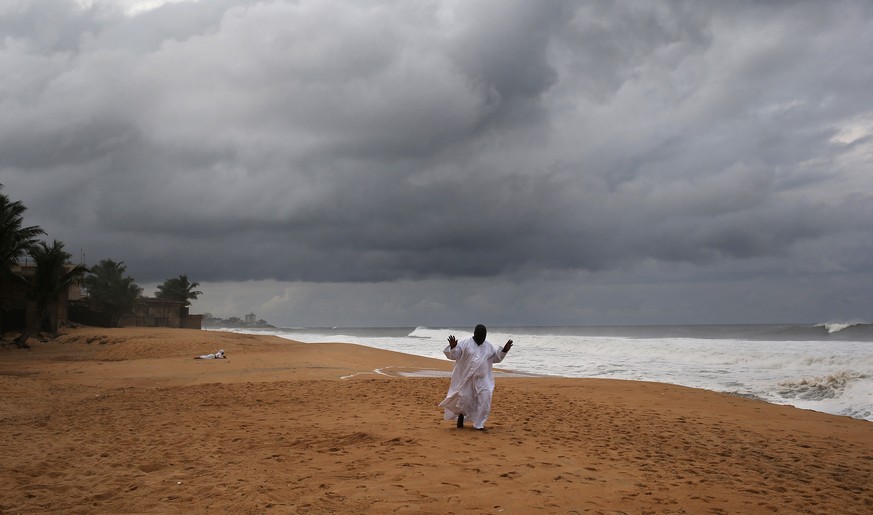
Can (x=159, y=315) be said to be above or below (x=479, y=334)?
below

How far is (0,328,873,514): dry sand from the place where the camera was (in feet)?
18.5

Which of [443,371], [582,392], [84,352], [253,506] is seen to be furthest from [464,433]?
[84,352]

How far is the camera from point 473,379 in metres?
9.02

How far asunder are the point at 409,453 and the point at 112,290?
5649cm

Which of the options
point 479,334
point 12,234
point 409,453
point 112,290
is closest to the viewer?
point 409,453

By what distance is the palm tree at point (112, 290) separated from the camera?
168 ft

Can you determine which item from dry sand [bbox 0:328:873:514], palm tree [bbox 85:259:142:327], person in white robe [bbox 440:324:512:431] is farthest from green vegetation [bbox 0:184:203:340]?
person in white robe [bbox 440:324:512:431]

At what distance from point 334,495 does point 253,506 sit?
0.76 meters

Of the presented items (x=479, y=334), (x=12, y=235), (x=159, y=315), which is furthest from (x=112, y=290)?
(x=479, y=334)

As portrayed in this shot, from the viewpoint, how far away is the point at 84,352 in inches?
1115

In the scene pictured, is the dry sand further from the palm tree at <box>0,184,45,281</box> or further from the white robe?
the palm tree at <box>0,184,45,281</box>

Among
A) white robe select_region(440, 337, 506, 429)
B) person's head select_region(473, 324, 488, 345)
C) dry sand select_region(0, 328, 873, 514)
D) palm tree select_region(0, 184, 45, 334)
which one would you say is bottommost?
dry sand select_region(0, 328, 873, 514)

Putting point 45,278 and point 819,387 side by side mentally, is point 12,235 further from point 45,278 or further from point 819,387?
point 819,387

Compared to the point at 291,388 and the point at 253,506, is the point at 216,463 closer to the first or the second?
the point at 253,506
